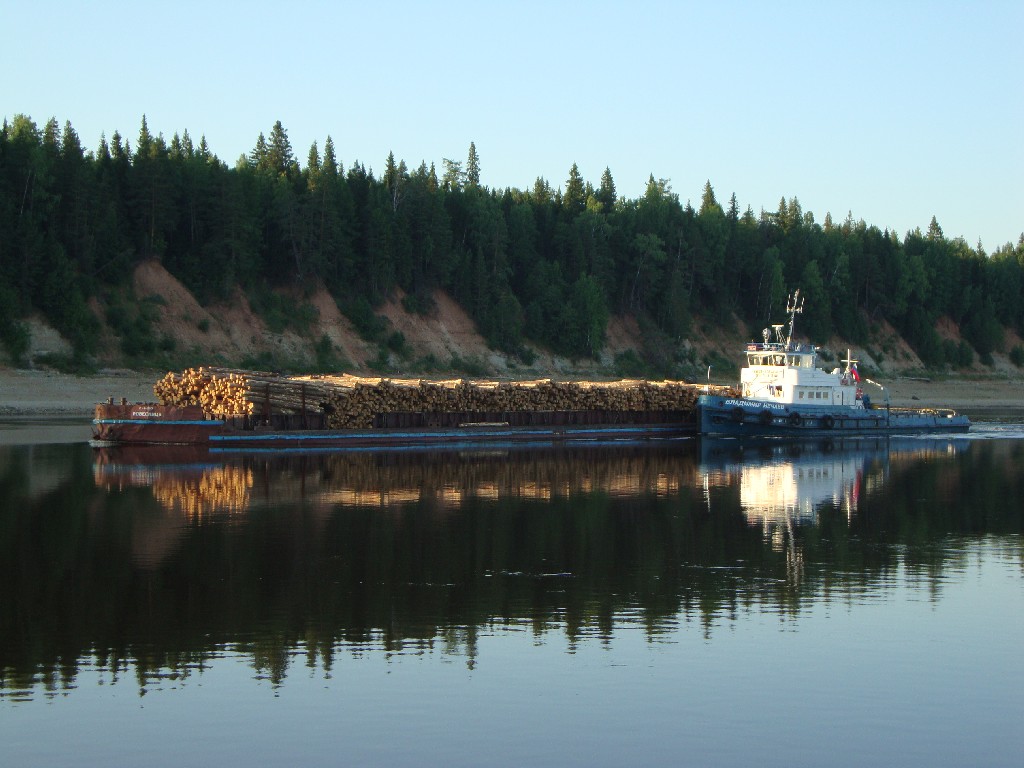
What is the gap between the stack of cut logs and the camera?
45.2 m

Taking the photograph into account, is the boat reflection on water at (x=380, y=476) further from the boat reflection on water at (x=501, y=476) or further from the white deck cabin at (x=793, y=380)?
the white deck cabin at (x=793, y=380)

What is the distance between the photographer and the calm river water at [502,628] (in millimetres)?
12289

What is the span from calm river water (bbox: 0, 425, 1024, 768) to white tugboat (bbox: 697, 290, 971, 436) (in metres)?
22.8

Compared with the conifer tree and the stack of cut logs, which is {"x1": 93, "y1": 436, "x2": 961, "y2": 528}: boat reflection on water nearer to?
the stack of cut logs

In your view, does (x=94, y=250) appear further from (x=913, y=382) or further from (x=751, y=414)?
(x=913, y=382)

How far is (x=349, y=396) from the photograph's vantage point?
1828 inches

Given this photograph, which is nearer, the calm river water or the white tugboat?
the calm river water

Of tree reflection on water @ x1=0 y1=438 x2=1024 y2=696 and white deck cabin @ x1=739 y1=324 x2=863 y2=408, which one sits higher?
white deck cabin @ x1=739 y1=324 x2=863 y2=408

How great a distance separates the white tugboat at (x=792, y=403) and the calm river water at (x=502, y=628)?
2282 cm

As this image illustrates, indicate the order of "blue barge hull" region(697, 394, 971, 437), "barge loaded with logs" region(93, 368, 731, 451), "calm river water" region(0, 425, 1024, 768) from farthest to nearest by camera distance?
"blue barge hull" region(697, 394, 971, 437), "barge loaded with logs" region(93, 368, 731, 451), "calm river water" region(0, 425, 1024, 768)

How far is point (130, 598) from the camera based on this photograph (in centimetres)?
1789

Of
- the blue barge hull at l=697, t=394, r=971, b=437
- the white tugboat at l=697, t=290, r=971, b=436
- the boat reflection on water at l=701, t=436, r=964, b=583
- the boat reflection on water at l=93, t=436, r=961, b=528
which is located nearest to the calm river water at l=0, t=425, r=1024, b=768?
the boat reflection on water at l=701, t=436, r=964, b=583

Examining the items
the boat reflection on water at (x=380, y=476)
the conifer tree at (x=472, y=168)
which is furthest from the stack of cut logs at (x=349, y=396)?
the conifer tree at (x=472, y=168)

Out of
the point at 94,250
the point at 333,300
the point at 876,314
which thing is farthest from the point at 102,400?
the point at 876,314
